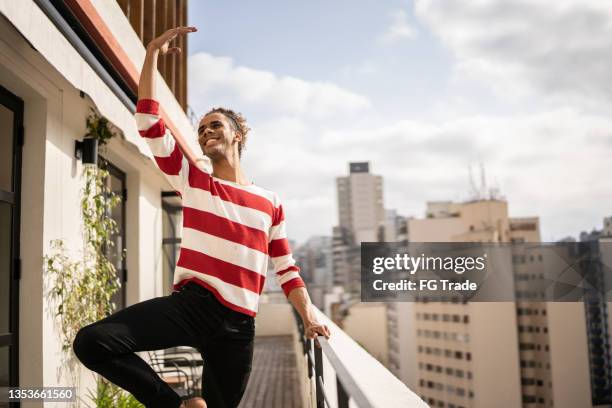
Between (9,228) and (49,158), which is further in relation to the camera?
(49,158)

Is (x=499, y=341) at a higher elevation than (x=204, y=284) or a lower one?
lower

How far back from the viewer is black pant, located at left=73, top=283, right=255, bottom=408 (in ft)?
4.11

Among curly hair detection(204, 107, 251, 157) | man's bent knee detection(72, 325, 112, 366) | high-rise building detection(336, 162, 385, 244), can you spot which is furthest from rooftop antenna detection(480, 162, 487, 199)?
man's bent knee detection(72, 325, 112, 366)

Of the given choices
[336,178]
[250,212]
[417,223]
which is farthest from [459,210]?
[336,178]

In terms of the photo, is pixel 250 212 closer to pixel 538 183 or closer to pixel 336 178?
pixel 538 183

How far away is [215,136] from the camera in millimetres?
1644

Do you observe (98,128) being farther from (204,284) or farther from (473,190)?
(473,190)

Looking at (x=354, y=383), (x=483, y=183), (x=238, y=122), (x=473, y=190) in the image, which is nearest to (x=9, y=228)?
(x=238, y=122)

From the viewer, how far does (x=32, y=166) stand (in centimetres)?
288

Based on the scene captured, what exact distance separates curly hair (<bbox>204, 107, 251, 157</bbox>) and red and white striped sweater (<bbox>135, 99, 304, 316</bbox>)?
0.23 metres

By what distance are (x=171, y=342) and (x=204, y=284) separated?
6.8 inches

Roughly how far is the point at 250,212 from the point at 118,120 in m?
1.79

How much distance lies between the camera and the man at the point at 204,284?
1.29 m

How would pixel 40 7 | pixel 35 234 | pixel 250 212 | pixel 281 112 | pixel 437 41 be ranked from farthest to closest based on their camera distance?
pixel 281 112 < pixel 437 41 < pixel 35 234 < pixel 40 7 < pixel 250 212
